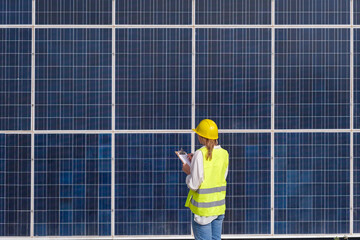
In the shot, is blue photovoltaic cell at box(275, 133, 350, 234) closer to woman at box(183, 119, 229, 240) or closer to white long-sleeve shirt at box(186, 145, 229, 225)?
woman at box(183, 119, 229, 240)

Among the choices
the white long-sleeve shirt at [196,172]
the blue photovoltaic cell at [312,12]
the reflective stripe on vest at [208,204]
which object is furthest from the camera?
the blue photovoltaic cell at [312,12]

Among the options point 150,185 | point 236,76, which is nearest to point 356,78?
point 236,76

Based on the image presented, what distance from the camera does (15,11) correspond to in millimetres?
6738

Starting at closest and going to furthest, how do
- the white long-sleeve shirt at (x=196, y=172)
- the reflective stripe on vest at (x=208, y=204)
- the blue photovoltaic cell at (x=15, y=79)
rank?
the white long-sleeve shirt at (x=196, y=172) < the reflective stripe on vest at (x=208, y=204) < the blue photovoltaic cell at (x=15, y=79)

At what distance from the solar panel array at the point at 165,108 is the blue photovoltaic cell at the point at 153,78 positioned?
0.03m

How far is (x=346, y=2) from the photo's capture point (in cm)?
689

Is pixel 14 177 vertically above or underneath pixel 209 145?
underneath

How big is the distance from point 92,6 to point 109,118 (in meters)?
2.31

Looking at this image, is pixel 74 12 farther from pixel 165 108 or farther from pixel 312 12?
pixel 312 12

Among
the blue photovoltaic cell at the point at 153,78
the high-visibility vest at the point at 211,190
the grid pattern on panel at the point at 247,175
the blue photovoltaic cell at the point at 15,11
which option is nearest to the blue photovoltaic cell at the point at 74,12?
the blue photovoltaic cell at the point at 15,11

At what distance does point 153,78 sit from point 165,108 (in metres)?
0.66

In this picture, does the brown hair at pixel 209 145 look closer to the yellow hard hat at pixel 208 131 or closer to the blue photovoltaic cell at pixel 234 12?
the yellow hard hat at pixel 208 131

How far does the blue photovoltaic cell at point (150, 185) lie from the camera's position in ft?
22.3

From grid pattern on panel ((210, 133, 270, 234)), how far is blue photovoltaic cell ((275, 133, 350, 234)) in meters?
0.25
